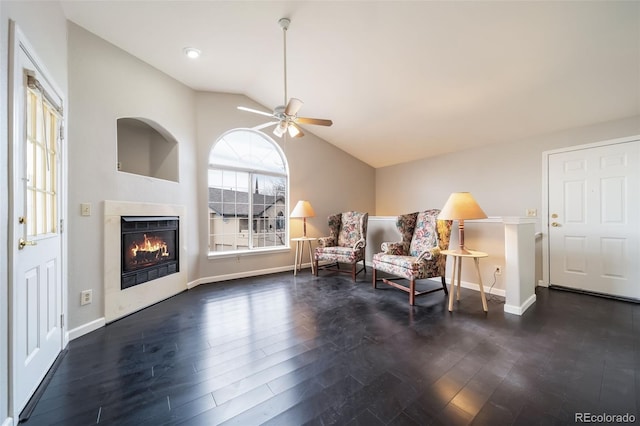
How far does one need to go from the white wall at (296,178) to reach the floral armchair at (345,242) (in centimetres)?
44

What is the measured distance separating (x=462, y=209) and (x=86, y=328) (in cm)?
386

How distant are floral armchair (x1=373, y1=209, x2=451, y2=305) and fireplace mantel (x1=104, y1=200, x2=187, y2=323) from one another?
9.39ft

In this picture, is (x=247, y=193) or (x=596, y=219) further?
(x=247, y=193)

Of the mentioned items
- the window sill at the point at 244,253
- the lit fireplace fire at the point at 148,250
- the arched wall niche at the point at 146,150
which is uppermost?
the arched wall niche at the point at 146,150

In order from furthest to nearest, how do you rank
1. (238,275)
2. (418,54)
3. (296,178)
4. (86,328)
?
(296,178)
(238,275)
(418,54)
(86,328)

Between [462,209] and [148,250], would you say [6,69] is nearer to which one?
[148,250]

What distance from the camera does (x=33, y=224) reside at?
1585 mm

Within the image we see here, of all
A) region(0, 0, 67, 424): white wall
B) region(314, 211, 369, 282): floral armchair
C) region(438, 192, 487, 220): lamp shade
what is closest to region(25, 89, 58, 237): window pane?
region(0, 0, 67, 424): white wall

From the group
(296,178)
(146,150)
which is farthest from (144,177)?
(296,178)

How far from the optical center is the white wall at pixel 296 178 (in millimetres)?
3752

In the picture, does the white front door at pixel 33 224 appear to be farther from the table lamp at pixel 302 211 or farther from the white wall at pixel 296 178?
the table lamp at pixel 302 211

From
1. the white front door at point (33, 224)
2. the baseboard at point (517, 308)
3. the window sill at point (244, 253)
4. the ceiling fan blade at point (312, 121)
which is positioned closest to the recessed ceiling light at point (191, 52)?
the white front door at point (33, 224)

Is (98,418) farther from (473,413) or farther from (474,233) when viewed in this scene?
(474,233)

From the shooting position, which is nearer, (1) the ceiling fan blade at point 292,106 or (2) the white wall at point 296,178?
(1) the ceiling fan blade at point 292,106
